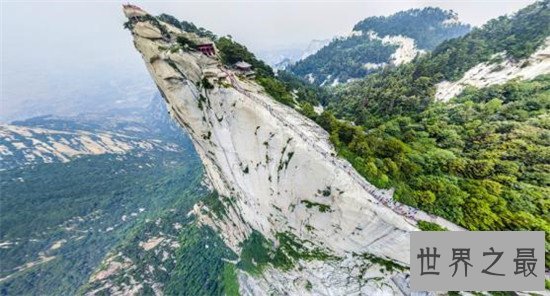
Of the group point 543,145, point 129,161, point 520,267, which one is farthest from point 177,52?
point 129,161

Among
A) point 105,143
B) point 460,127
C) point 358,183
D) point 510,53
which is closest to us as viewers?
point 358,183

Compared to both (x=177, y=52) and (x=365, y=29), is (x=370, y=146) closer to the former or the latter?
(x=177, y=52)

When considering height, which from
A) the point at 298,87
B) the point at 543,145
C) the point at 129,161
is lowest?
the point at 129,161

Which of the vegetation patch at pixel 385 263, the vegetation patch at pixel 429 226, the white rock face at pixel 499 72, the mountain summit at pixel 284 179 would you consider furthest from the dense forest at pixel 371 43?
the vegetation patch at pixel 429 226

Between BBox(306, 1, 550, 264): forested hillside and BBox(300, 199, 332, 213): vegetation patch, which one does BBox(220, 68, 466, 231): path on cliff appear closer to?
BBox(306, 1, 550, 264): forested hillside

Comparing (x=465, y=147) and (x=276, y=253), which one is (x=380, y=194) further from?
(x=276, y=253)

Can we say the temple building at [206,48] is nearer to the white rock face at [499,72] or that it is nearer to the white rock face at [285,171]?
the white rock face at [285,171]

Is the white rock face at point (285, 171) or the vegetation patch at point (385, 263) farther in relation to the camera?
the vegetation patch at point (385, 263)

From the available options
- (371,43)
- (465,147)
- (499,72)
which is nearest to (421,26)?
(371,43)
